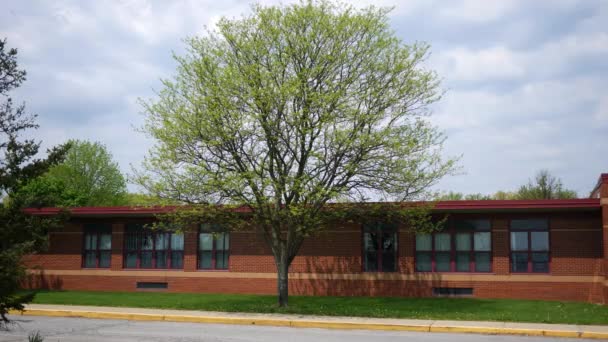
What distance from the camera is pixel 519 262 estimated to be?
2816 cm

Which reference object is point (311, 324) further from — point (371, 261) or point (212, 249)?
point (212, 249)

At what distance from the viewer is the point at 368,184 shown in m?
23.0

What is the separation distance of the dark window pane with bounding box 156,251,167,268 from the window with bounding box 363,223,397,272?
1007 cm

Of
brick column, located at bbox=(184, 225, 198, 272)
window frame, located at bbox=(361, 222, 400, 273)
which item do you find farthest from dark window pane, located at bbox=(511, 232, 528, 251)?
brick column, located at bbox=(184, 225, 198, 272)

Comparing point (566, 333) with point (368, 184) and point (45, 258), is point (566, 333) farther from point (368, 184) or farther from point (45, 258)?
point (45, 258)

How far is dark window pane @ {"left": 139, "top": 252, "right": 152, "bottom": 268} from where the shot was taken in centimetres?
3303

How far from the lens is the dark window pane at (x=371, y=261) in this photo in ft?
97.8

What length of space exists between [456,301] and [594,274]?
589cm

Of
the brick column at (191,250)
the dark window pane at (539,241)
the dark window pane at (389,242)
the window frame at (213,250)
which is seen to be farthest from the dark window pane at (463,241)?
the brick column at (191,250)

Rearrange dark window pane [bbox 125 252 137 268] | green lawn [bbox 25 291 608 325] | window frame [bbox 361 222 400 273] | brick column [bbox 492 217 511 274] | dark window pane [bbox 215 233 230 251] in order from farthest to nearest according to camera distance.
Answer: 1. dark window pane [bbox 125 252 137 268]
2. dark window pane [bbox 215 233 230 251]
3. window frame [bbox 361 222 400 273]
4. brick column [bbox 492 217 511 274]
5. green lawn [bbox 25 291 608 325]

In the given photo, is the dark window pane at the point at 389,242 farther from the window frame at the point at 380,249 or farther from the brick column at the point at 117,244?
the brick column at the point at 117,244

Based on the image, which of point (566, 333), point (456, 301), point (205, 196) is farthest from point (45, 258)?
point (566, 333)

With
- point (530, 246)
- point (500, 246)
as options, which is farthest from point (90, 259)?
point (530, 246)

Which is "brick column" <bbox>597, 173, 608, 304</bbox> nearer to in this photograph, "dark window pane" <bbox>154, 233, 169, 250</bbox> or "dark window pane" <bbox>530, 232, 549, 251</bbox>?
"dark window pane" <bbox>530, 232, 549, 251</bbox>
